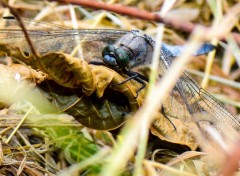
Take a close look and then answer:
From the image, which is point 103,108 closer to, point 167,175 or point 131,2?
point 167,175

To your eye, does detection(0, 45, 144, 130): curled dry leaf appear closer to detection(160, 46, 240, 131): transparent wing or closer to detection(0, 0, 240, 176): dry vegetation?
detection(0, 0, 240, 176): dry vegetation

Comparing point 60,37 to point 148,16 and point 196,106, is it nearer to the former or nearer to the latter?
point 196,106

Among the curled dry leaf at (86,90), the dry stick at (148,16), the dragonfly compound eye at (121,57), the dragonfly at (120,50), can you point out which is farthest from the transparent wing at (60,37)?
the dry stick at (148,16)

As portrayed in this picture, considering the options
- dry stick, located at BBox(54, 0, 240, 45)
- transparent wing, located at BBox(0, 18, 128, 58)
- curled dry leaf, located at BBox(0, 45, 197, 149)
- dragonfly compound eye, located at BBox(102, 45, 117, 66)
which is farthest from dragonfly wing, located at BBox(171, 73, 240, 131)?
dry stick, located at BBox(54, 0, 240, 45)

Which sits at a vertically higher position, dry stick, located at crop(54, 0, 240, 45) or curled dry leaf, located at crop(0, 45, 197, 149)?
dry stick, located at crop(54, 0, 240, 45)

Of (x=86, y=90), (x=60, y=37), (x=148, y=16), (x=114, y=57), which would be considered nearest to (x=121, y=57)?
(x=114, y=57)

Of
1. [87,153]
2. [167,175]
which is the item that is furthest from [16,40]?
[167,175]

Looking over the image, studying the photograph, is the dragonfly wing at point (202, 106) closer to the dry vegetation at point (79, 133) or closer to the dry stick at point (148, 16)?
the dry vegetation at point (79, 133)
